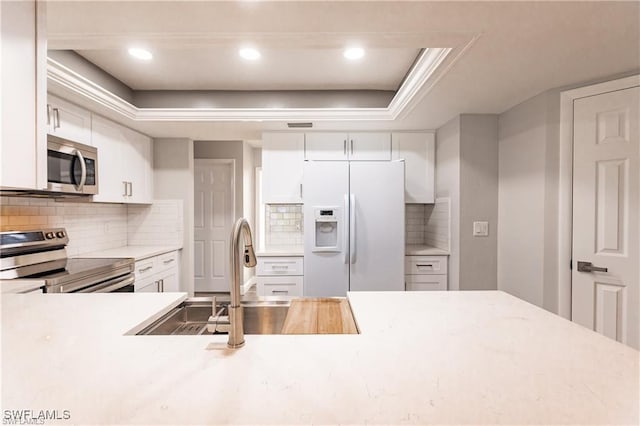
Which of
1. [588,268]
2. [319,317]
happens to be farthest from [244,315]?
[588,268]

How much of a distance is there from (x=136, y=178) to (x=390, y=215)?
2.63 m

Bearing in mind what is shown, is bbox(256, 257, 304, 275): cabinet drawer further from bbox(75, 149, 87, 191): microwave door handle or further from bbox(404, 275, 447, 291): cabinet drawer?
bbox(75, 149, 87, 191): microwave door handle

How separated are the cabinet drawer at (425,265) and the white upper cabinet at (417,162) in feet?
2.07

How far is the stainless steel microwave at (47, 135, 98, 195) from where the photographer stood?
2068mm

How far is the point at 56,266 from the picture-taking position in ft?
7.22

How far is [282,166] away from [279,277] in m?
1.16

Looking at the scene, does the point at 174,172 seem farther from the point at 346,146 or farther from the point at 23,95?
the point at 23,95

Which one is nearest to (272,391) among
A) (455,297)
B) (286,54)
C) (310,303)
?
(310,303)

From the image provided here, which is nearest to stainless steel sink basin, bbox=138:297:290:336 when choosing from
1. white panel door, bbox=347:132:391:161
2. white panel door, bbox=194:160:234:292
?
white panel door, bbox=347:132:391:161

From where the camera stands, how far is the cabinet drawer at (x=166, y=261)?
3090 millimetres

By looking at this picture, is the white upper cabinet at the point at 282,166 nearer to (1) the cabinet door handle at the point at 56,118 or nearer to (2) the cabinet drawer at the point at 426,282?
(2) the cabinet drawer at the point at 426,282

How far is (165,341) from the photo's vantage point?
924mm

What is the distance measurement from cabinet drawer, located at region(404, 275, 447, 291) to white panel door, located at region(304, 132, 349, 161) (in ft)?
4.61

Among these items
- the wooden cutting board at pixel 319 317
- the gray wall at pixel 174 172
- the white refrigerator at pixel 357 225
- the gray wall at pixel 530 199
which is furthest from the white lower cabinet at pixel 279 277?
the gray wall at pixel 530 199
